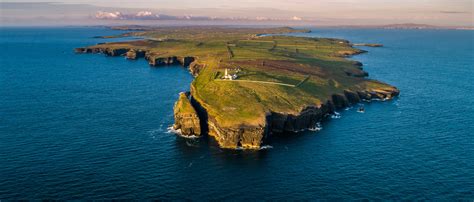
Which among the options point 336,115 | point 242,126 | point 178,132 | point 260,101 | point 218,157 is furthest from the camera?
point 336,115

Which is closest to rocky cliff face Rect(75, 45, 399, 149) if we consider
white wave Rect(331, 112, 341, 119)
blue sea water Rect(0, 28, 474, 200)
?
white wave Rect(331, 112, 341, 119)

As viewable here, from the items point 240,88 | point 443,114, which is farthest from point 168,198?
point 443,114

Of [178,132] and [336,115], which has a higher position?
[336,115]

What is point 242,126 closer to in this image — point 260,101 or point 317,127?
point 260,101

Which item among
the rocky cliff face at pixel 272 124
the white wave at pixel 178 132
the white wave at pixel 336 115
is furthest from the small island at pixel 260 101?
the white wave at pixel 336 115

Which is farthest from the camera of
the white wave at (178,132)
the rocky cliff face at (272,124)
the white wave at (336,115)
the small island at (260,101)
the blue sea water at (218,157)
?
the white wave at (336,115)

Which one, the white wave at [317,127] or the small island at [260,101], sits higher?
the small island at [260,101]

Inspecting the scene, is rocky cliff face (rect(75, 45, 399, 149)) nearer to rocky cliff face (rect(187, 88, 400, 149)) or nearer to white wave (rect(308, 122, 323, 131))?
rocky cliff face (rect(187, 88, 400, 149))

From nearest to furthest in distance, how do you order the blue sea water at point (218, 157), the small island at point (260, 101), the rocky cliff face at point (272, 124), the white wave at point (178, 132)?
the blue sea water at point (218, 157), the rocky cliff face at point (272, 124), the small island at point (260, 101), the white wave at point (178, 132)

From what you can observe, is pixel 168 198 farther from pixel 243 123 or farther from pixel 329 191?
pixel 243 123

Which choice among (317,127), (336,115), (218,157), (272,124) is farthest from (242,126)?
(336,115)

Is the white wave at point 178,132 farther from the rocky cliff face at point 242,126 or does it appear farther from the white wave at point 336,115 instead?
the white wave at point 336,115
